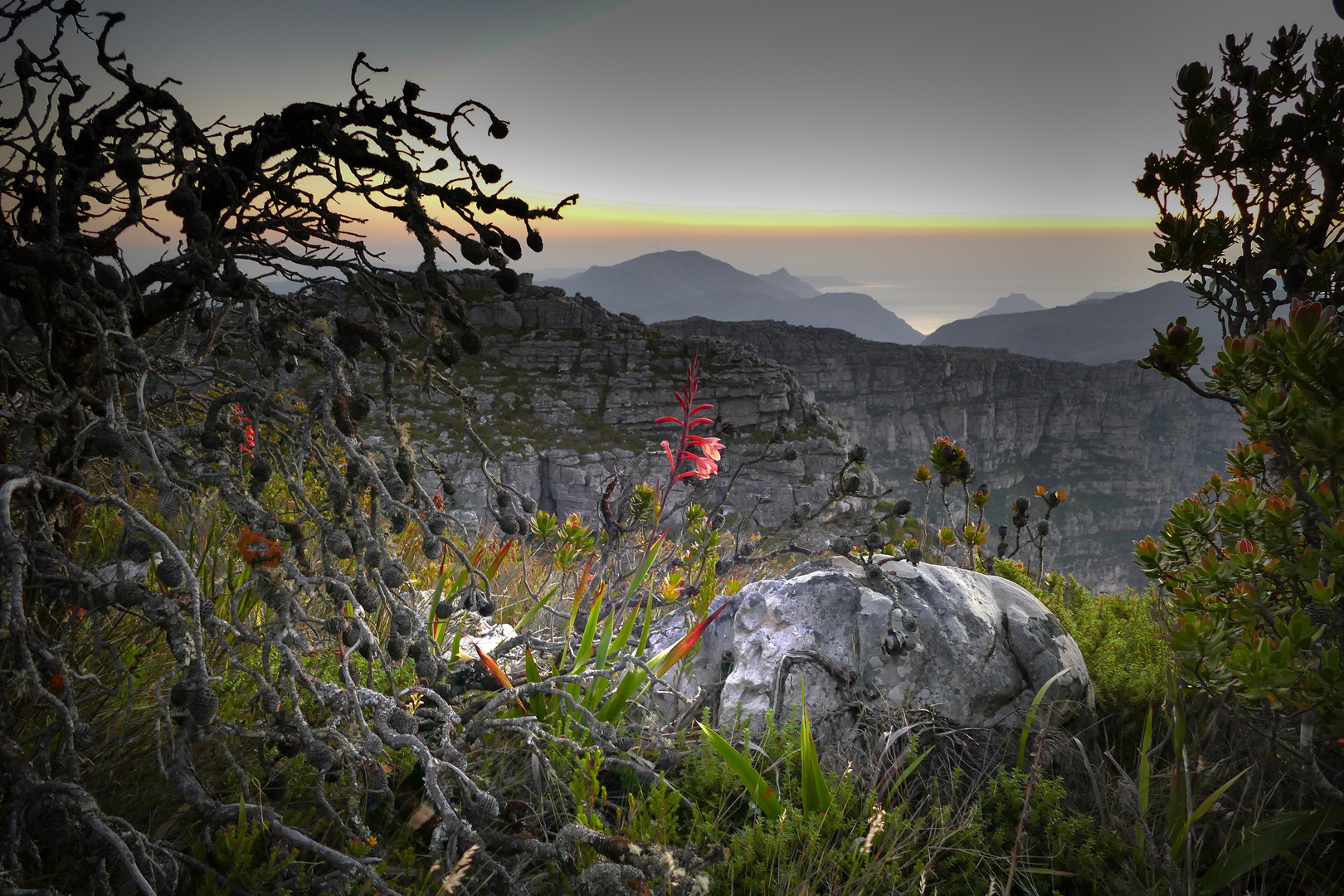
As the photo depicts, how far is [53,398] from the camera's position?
1.82 metres

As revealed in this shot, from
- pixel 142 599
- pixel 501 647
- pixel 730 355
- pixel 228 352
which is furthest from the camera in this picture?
pixel 730 355

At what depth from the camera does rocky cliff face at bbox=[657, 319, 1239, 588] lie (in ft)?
379

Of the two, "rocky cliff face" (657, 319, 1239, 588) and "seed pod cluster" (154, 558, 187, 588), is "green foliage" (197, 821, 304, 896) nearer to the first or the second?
"seed pod cluster" (154, 558, 187, 588)

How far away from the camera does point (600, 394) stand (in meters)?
70.3

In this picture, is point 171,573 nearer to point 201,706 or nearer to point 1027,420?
point 201,706

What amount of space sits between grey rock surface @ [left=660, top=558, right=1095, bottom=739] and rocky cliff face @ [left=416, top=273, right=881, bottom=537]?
56.1 meters

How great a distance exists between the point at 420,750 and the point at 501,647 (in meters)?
1.35

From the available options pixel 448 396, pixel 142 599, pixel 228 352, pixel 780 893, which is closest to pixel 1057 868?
pixel 780 893

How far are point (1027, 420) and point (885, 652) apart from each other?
467 ft

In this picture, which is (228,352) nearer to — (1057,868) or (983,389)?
(1057,868)

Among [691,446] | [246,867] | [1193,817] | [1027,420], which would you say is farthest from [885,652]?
[1027,420]

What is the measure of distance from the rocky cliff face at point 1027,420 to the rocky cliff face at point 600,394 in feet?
114

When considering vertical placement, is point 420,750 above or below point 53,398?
below

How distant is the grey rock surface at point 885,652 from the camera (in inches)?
113
